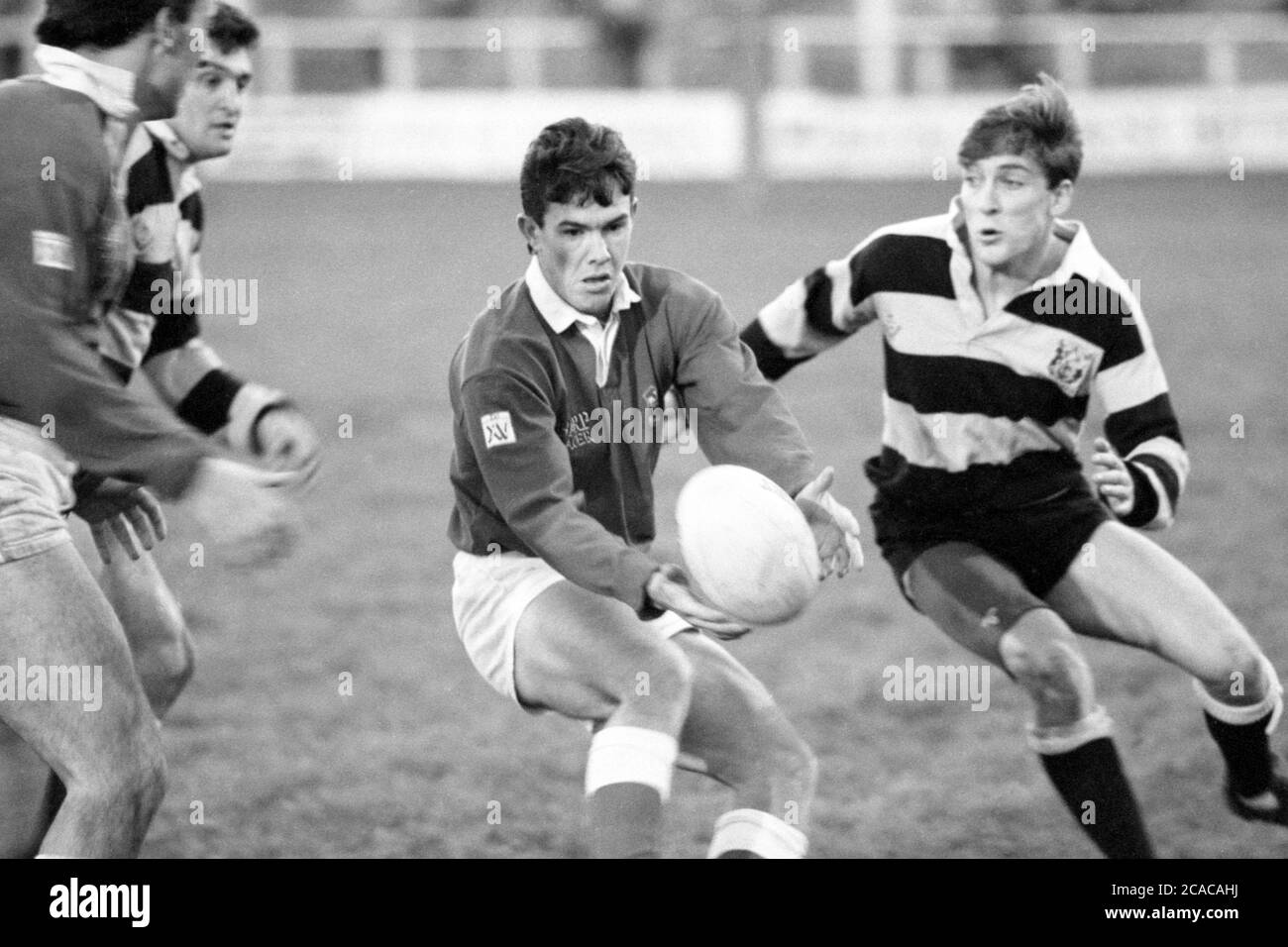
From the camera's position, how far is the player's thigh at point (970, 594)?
3.75 m

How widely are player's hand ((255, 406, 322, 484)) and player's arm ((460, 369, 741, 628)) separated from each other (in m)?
0.42

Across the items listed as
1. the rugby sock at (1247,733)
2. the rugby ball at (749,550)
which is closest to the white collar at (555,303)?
the rugby ball at (749,550)

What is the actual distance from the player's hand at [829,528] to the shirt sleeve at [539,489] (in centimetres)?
32

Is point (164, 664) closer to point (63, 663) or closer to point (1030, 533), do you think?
point (63, 663)

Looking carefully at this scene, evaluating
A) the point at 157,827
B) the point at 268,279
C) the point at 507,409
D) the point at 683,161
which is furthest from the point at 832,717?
the point at 683,161

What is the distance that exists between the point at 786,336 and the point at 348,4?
57.5ft

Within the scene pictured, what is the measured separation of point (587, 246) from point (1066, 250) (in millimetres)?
1190

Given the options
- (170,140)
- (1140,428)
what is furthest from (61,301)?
(1140,428)

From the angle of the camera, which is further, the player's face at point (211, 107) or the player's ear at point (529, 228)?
the player's face at point (211, 107)

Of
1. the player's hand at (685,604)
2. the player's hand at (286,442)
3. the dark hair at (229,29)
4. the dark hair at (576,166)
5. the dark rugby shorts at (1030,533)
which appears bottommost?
the dark rugby shorts at (1030,533)

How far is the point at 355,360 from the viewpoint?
1089cm

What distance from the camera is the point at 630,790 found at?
10.2 ft

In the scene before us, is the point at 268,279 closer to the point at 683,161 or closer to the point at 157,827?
the point at 683,161

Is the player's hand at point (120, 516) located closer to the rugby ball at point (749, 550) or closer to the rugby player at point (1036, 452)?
the rugby ball at point (749, 550)
